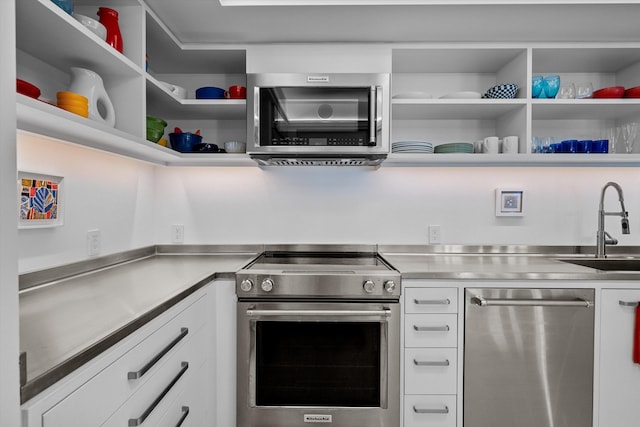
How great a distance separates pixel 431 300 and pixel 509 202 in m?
1.00

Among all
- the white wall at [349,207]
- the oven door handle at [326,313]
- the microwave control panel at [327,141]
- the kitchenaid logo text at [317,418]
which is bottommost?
the kitchenaid logo text at [317,418]

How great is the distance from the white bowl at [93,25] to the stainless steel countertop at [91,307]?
93cm

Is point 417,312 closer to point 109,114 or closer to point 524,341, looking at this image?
point 524,341

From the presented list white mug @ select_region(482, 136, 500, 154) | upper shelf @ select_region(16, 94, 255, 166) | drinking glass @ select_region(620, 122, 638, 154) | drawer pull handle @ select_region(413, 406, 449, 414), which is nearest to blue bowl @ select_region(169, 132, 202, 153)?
upper shelf @ select_region(16, 94, 255, 166)

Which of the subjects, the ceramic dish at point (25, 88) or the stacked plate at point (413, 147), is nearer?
the ceramic dish at point (25, 88)

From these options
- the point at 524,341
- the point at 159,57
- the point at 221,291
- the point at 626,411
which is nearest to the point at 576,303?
the point at 524,341

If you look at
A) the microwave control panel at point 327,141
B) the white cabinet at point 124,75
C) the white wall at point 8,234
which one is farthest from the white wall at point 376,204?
the white wall at point 8,234

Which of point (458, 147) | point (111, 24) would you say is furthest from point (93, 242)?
point (458, 147)

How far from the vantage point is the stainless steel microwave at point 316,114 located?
5.88 ft

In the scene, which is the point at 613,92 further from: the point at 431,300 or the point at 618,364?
the point at 431,300

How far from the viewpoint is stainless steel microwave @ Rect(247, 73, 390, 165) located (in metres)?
1.79

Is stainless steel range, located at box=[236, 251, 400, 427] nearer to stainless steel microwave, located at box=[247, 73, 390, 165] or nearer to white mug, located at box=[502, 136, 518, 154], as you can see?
stainless steel microwave, located at box=[247, 73, 390, 165]

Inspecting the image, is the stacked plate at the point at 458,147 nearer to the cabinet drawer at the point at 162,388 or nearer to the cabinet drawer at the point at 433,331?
the cabinet drawer at the point at 433,331

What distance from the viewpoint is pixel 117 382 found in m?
0.87
